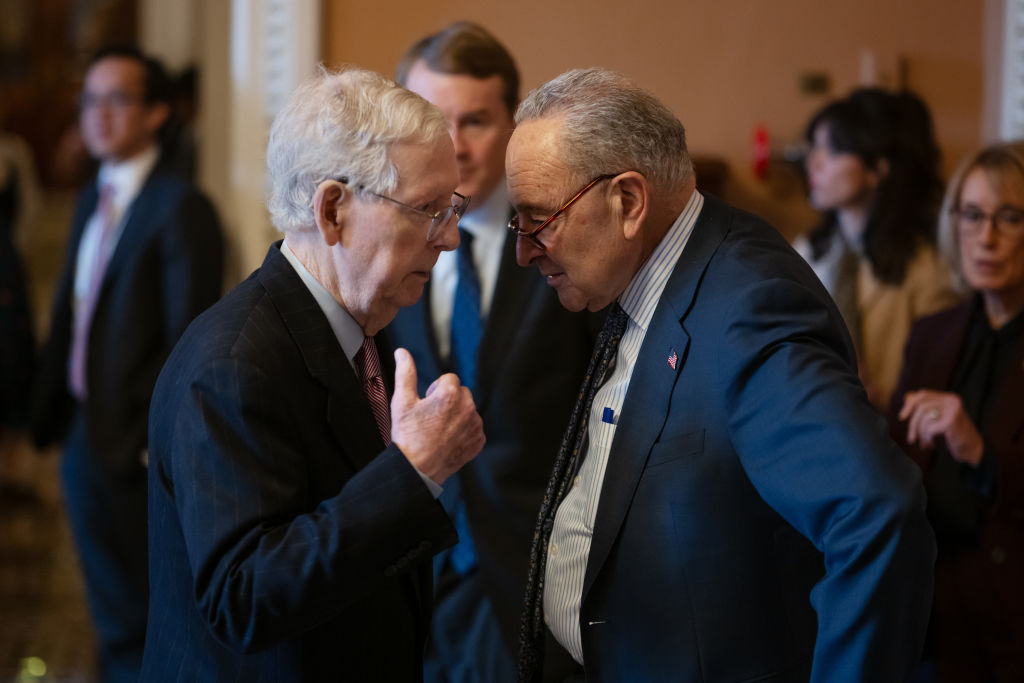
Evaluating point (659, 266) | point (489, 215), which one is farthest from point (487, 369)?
point (659, 266)

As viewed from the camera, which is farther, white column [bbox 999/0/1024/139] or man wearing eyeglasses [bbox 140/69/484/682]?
white column [bbox 999/0/1024/139]

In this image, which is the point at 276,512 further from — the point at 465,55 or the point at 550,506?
the point at 465,55

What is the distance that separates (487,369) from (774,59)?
2.25 m

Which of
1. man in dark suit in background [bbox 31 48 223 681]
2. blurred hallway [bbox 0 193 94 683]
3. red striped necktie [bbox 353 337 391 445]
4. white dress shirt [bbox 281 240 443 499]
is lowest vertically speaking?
blurred hallway [bbox 0 193 94 683]

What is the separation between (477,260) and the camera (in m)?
2.72

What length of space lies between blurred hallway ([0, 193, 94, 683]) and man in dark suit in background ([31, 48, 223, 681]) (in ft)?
1.09

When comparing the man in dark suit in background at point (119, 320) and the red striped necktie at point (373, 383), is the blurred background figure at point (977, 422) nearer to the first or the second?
the red striped necktie at point (373, 383)

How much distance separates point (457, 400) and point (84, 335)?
2.96 meters

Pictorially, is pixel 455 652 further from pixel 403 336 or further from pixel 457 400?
pixel 457 400

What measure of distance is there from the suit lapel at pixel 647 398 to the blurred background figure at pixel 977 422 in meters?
1.07

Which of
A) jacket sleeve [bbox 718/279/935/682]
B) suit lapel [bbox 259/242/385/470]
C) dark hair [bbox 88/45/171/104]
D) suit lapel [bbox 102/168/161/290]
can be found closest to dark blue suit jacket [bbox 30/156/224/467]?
suit lapel [bbox 102/168/161/290]

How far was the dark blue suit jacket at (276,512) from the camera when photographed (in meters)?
1.50

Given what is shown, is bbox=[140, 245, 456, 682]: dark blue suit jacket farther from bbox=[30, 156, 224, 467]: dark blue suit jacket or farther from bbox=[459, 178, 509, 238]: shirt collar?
bbox=[30, 156, 224, 467]: dark blue suit jacket

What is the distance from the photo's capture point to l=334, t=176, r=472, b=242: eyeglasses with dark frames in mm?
1730
